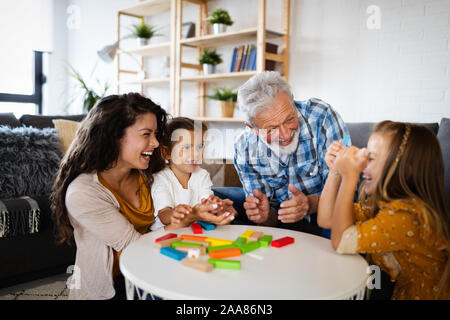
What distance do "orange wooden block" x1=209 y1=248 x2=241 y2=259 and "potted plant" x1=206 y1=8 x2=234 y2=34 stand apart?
2.93 m

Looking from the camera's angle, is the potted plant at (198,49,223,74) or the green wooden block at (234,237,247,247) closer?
the green wooden block at (234,237,247,247)

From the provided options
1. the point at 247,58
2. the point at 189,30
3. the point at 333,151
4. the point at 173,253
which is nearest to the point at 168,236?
the point at 173,253

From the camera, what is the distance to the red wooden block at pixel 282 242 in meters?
1.26

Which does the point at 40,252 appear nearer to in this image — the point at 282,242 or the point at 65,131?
the point at 65,131

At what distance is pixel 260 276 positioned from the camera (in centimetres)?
102

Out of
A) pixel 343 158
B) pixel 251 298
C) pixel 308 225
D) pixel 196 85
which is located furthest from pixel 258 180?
pixel 196 85

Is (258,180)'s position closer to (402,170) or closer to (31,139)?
(402,170)

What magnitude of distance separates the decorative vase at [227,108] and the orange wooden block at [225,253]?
2.66 meters

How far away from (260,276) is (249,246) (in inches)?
8.5

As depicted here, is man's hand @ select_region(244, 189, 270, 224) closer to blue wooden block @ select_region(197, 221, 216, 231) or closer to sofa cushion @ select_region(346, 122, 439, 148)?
blue wooden block @ select_region(197, 221, 216, 231)

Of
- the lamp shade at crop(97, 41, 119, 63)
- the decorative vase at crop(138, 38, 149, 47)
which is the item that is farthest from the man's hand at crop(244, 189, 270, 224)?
the lamp shade at crop(97, 41, 119, 63)

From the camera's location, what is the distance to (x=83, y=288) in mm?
1372

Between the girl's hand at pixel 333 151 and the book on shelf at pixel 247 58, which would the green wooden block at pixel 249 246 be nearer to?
the girl's hand at pixel 333 151

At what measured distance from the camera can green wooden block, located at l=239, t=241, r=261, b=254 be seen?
1201mm
